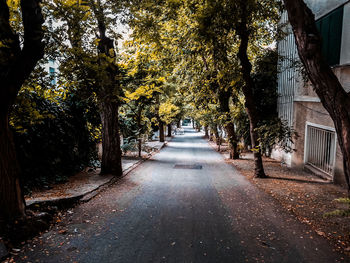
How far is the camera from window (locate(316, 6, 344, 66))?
959cm

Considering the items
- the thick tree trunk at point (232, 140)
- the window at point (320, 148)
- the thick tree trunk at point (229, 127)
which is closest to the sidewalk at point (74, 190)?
the thick tree trunk at point (229, 127)

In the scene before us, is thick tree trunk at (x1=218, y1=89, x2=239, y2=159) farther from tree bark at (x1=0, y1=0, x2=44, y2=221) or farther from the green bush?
tree bark at (x1=0, y1=0, x2=44, y2=221)

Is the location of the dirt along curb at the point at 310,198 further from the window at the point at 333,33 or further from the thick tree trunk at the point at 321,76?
the window at the point at 333,33

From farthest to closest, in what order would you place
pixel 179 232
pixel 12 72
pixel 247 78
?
pixel 247 78
pixel 179 232
pixel 12 72

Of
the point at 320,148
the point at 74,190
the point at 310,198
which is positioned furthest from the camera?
the point at 320,148

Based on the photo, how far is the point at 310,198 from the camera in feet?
25.7

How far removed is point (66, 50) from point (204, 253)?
4833mm

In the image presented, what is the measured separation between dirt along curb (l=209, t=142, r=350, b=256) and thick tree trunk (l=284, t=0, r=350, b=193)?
1.53 meters

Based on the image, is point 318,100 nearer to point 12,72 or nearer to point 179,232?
point 179,232

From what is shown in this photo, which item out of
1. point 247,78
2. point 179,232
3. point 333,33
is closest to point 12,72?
point 179,232

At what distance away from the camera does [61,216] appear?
6.10m

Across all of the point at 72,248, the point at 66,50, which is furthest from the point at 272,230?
the point at 66,50

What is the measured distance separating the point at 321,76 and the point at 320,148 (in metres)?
8.21

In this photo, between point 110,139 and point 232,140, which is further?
point 232,140
